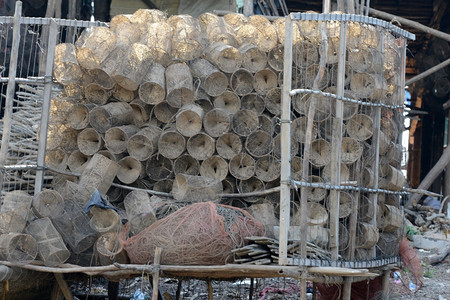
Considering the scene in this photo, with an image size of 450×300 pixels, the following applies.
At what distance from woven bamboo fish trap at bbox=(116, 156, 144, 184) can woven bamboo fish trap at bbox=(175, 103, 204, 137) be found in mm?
638

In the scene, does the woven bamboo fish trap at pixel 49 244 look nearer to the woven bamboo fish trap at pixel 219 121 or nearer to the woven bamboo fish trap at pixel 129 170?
the woven bamboo fish trap at pixel 129 170

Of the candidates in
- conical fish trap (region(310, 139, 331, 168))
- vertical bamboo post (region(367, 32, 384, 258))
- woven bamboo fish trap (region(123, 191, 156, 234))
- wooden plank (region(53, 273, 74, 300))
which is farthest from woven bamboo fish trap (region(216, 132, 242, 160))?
wooden plank (region(53, 273, 74, 300))

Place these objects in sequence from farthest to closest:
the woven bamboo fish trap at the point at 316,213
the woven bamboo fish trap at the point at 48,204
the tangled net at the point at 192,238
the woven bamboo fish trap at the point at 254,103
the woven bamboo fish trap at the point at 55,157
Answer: the woven bamboo fish trap at the point at 55,157 < the woven bamboo fish trap at the point at 254,103 < the woven bamboo fish trap at the point at 48,204 < the woven bamboo fish trap at the point at 316,213 < the tangled net at the point at 192,238

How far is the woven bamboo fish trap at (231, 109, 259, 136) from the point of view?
291 inches

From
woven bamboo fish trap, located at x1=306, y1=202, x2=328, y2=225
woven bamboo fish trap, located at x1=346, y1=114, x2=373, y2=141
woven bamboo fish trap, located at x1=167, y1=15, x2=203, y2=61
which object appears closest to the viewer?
woven bamboo fish trap, located at x1=306, y1=202, x2=328, y2=225

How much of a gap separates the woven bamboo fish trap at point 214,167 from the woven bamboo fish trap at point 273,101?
774 mm

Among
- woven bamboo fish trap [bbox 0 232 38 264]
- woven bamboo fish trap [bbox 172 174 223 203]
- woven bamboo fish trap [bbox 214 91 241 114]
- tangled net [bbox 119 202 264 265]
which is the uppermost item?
woven bamboo fish trap [bbox 214 91 241 114]

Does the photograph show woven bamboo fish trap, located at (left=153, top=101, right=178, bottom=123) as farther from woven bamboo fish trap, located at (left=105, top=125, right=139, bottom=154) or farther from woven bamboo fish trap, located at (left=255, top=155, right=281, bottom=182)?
woven bamboo fish trap, located at (left=255, top=155, right=281, bottom=182)

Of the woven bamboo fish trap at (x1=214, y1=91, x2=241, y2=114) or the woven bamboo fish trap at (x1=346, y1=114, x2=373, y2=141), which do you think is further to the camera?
the woven bamboo fish trap at (x1=214, y1=91, x2=241, y2=114)

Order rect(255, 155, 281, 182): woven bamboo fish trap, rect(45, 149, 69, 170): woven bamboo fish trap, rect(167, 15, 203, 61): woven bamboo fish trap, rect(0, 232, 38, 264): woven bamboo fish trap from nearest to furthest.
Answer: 1. rect(0, 232, 38, 264): woven bamboo fish trap
2. rect(255, 155, 281, 182): woven bamboo fish trap
3. rect(167, 15, 203, 61): woven bamboo fish trap
4. rect(45, 149, 69, 170): woven bamboo fish trap

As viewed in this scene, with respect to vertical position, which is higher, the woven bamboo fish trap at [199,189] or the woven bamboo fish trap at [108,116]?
the woven bamboo fish trap at [108,116]

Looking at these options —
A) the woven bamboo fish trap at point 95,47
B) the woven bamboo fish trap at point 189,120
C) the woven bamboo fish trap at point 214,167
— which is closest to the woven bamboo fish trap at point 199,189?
the woven bamboo fish trap at point 214,167

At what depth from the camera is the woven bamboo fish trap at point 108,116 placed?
25.1ft

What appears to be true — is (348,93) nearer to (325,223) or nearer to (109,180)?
(325,223)
